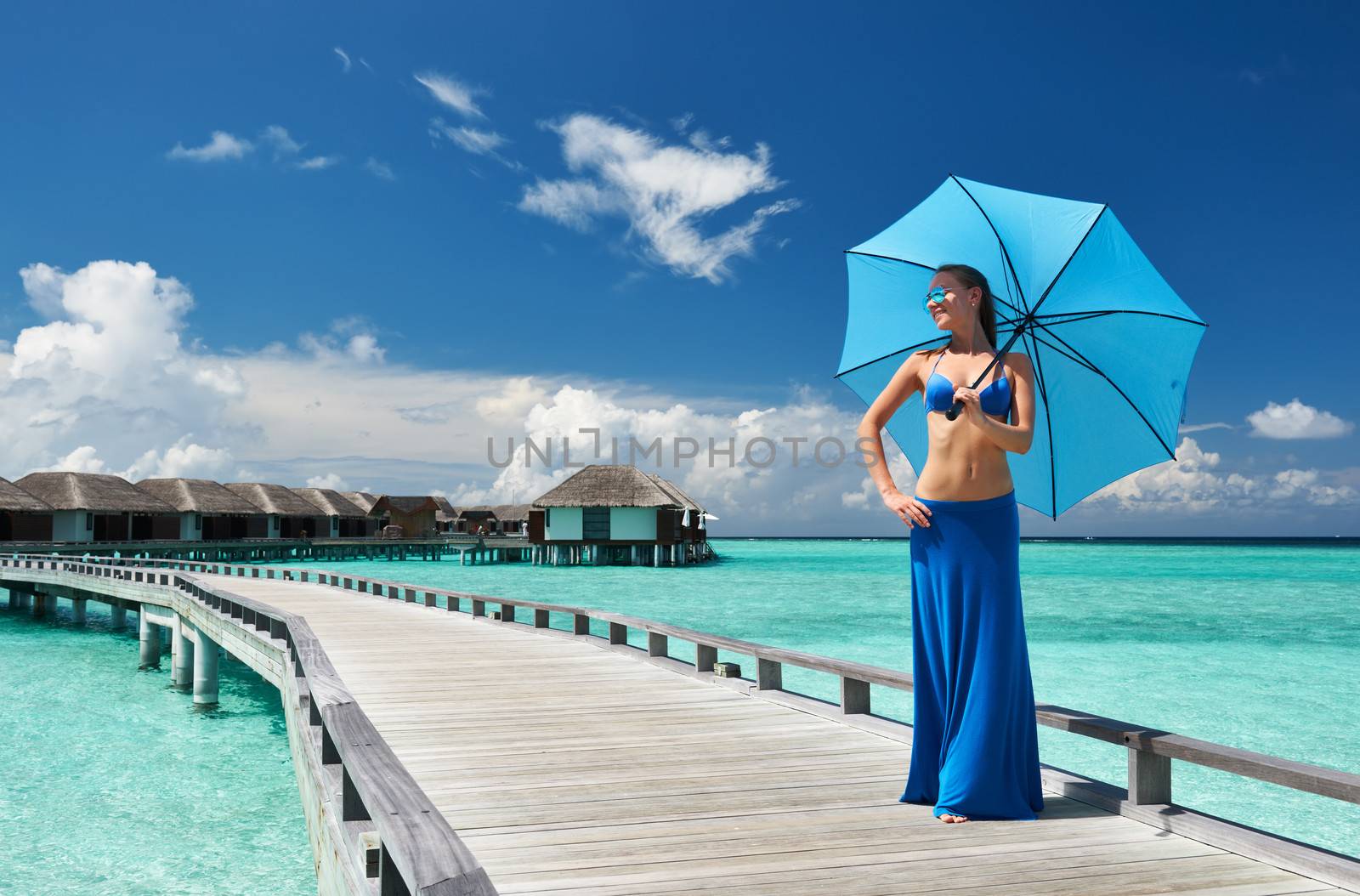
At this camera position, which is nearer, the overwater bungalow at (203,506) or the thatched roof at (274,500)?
the overwater bungalow at (203,506)

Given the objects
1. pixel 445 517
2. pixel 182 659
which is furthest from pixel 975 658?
pixel 445 517

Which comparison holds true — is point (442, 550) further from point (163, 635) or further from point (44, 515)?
point (163, 635)

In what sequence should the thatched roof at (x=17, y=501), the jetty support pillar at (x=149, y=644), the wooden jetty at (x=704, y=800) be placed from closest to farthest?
the wooden jetty at (x=704, y=800), the jetty support pillar at (x=149, y=644), the thatched roof at (x=17, y=501)

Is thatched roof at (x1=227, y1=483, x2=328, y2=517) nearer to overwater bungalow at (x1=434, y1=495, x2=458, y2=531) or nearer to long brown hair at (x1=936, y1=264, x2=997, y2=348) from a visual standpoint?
overwater bungalow at (x1=434, y1=495, x2=458, y2=531)

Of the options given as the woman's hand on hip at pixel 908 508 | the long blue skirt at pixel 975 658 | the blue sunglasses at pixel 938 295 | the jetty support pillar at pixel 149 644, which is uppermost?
the blue sunglasses at pixel 938 295

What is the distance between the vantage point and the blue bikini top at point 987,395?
12.8ft

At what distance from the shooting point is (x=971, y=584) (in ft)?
12.4

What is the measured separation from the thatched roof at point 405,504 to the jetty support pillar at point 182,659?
57.1 m

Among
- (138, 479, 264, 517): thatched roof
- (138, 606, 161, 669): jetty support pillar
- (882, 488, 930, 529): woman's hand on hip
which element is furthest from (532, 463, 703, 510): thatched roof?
(882, 488, 930, 529): woman's hand on hip

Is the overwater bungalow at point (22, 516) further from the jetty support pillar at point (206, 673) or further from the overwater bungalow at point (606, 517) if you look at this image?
the jetty support pillar at point (206, 673)

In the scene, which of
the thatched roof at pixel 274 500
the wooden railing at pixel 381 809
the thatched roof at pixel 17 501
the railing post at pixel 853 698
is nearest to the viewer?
the wooden railing at pixel 381 809

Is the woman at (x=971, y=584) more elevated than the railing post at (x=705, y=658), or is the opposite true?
the woman at (x=971, y=584)

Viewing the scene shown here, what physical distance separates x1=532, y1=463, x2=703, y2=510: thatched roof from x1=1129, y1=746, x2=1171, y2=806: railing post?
47063 millimetres

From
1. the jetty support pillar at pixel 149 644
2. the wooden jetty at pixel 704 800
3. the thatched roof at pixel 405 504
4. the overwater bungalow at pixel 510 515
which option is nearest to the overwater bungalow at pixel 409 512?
the thatched roof at pixel 405 504
